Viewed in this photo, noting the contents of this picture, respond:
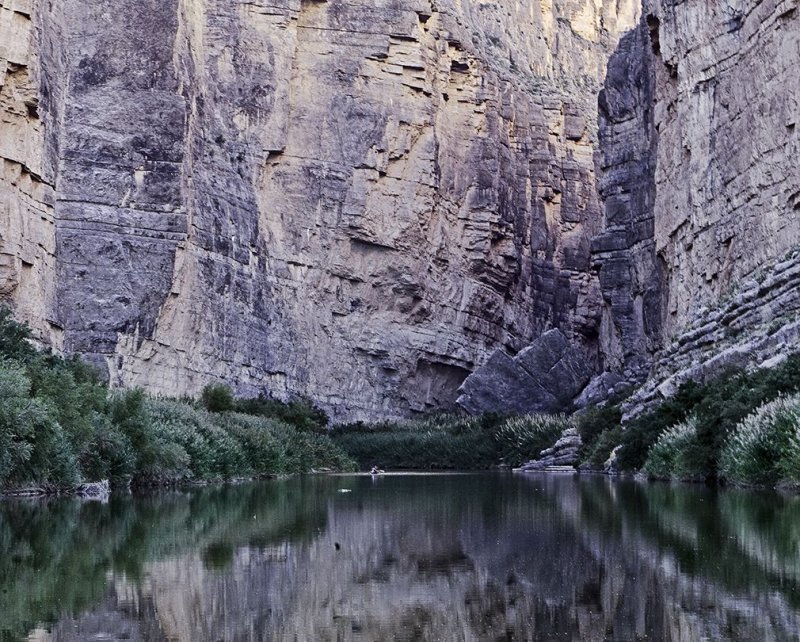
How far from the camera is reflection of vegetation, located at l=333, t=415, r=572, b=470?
47719 millimetres

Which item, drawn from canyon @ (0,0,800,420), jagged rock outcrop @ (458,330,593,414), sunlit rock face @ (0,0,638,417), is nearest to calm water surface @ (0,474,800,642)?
canyon @ (0,0,800,420)

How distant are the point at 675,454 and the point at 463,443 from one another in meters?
24.5


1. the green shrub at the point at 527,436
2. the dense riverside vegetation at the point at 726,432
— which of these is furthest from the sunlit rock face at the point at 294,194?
the dense riverside vegetation at the point at 726,432

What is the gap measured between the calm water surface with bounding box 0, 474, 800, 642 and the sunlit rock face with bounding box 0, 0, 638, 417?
109ft

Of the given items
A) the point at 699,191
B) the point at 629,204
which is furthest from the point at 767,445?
the point at 629,204

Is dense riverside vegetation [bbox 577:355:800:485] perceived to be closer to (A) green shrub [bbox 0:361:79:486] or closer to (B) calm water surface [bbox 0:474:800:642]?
(B) calm water surface [bbox 0:474:800:642]

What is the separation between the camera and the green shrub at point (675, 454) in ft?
81.6

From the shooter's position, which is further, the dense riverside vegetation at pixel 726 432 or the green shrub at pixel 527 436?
the green shrub at pixel 527 436

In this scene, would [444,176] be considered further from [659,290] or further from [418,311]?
[659,290]

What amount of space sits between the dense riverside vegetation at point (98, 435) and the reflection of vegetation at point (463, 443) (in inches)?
444

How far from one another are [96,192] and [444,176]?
2094 centimetres

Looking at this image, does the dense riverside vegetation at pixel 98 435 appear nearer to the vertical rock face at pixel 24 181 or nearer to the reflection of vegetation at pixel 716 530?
the reflection of vegetation at pixel 716 530

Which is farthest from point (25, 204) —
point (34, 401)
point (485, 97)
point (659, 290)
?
point (485, 97)

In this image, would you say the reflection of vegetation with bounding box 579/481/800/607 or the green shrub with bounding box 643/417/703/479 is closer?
the reflection of vegetation with bounding box 579/481/800/607
